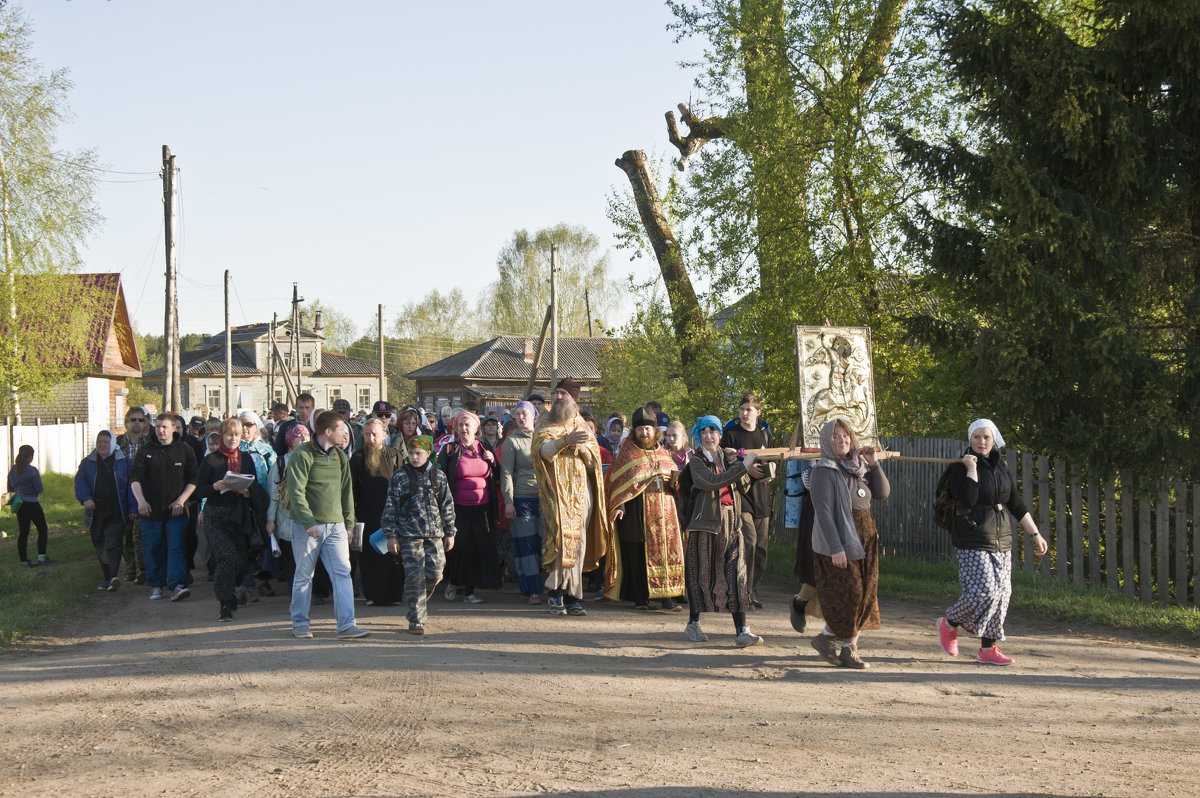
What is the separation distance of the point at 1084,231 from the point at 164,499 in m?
9.63

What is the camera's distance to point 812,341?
9.36 meters

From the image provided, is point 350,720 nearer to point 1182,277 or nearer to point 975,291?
point 975,291

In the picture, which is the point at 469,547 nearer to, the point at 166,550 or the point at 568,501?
the point at 568,501

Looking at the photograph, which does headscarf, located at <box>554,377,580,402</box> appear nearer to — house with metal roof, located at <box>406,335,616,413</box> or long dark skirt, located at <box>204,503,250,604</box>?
long dark skirt, located at <box>204,503,250,604</box>

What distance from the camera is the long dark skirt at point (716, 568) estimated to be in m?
8.38

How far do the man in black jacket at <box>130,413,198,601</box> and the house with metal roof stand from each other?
178ft

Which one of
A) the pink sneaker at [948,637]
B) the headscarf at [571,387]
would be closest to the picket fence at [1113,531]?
the pink sneaker at [948,637]

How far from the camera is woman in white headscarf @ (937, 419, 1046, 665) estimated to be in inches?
305

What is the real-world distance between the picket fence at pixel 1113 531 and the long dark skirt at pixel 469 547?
5.59 m

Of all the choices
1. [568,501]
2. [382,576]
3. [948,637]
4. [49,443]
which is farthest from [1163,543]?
[49,443]

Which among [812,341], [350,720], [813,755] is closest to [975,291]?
[812,341]

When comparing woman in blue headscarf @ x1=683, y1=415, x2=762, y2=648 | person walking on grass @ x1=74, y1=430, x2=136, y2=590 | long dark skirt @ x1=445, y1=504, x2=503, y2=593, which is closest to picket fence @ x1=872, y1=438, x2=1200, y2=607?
woman in blue headscarf @ x1=683, y1=415, x2=762, y2=648

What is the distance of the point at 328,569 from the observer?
8.88 m

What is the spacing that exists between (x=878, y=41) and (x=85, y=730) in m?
12.5
